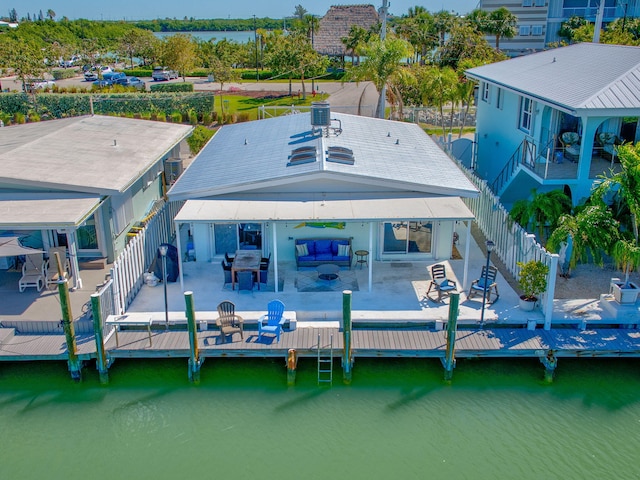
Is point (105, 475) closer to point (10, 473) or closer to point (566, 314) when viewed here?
point (10, 473)

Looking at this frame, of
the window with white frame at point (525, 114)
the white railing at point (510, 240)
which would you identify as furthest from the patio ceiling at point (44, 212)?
the window with white frame at point (525, 114)

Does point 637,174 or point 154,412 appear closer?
point 154,412

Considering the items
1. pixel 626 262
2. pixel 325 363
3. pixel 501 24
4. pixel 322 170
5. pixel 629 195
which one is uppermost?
pixel 501 24

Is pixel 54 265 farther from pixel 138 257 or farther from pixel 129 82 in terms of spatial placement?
pixel 129 82

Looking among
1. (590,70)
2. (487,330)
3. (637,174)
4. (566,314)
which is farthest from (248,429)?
(590,70)

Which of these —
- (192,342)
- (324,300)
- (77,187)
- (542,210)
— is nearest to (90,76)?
(77,187)
